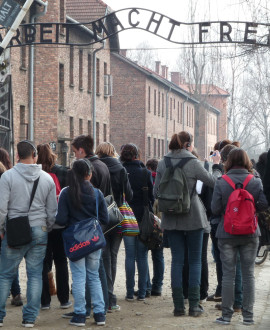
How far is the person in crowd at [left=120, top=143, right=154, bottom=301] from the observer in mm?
10289

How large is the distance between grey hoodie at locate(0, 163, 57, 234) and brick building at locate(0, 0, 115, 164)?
58.6 ft

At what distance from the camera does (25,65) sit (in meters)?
32.2

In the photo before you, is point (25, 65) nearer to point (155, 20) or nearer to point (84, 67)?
point (84, 67)

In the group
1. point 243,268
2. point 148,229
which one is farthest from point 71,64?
point 243,268

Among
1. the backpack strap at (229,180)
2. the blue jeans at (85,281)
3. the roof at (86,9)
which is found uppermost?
the roof at (86,9)

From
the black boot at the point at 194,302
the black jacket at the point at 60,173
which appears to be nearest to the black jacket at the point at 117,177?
the black jacket at the point at 60,173

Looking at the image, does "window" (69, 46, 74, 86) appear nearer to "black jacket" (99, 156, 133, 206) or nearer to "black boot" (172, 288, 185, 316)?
"black jacket" (99, 156, 133, 206)

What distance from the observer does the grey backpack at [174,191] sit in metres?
8.95

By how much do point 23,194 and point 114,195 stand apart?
1.76 m

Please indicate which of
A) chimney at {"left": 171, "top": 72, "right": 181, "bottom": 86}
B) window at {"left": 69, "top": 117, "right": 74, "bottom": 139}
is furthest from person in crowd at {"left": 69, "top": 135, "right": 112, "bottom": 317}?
chimney at {"left": 171, "top": 72, "right": 181, "bottom": 86}

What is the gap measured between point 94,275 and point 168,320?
103 cm

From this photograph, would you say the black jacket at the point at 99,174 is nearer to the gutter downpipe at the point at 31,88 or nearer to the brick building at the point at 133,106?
the gutter downpipe at the point at 31,88

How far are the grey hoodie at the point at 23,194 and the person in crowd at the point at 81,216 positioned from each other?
184 mm

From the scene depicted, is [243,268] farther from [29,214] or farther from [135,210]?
[29,214]
